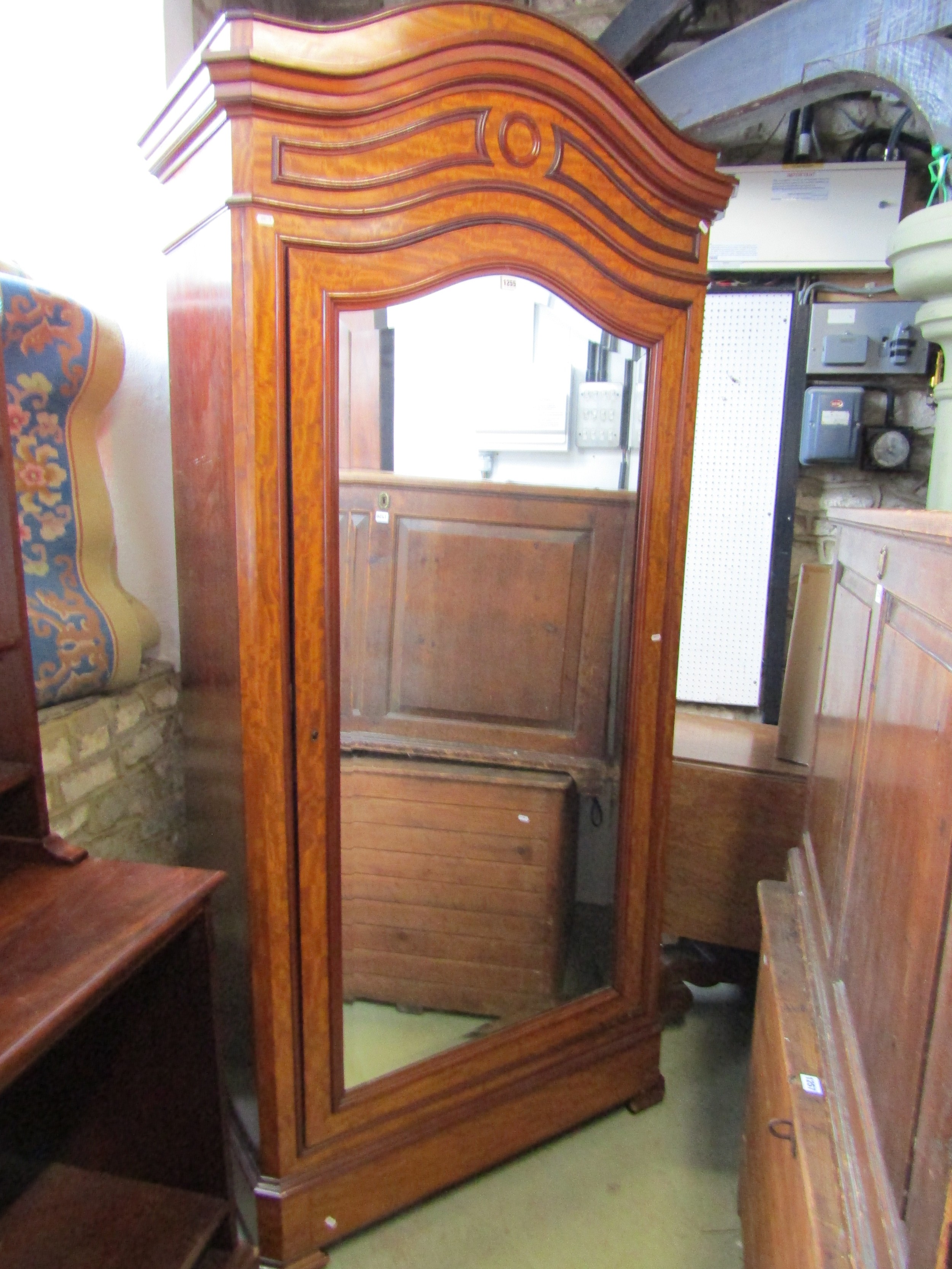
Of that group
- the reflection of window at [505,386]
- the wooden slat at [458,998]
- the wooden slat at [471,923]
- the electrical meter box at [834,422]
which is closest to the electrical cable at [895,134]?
the electrical meter box at [834,422]

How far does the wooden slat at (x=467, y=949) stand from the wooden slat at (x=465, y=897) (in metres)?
0.05

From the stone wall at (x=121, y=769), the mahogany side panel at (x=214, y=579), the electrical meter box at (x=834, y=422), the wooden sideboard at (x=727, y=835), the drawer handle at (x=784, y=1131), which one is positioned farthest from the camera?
the electrical meter box at (x=834, y=422)

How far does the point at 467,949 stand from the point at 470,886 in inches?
4.7

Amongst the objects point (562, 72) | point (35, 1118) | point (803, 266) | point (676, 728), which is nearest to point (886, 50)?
point (803, 266)

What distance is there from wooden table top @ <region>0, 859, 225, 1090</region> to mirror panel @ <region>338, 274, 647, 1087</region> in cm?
30

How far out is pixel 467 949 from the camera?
5.02ft

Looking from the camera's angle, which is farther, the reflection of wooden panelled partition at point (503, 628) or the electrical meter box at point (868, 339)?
the electrical meter box at point (868, 339)

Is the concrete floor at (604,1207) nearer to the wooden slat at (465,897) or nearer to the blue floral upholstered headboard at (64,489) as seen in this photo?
the wooden slat at (465,897)

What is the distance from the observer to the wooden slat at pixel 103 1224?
103 centimetres

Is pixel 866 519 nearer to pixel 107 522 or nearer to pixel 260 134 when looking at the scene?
pixel 260 134

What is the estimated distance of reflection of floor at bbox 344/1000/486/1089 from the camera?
129 centimetres

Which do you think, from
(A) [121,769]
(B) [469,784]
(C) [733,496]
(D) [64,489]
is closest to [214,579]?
(D) [64,489]

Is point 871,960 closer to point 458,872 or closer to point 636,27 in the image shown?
point 458,872

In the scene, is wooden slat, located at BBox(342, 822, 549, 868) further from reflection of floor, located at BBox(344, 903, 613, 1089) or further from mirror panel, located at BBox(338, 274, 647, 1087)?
reflection of floor, located at BBox(344, 903, 613, 1089)
